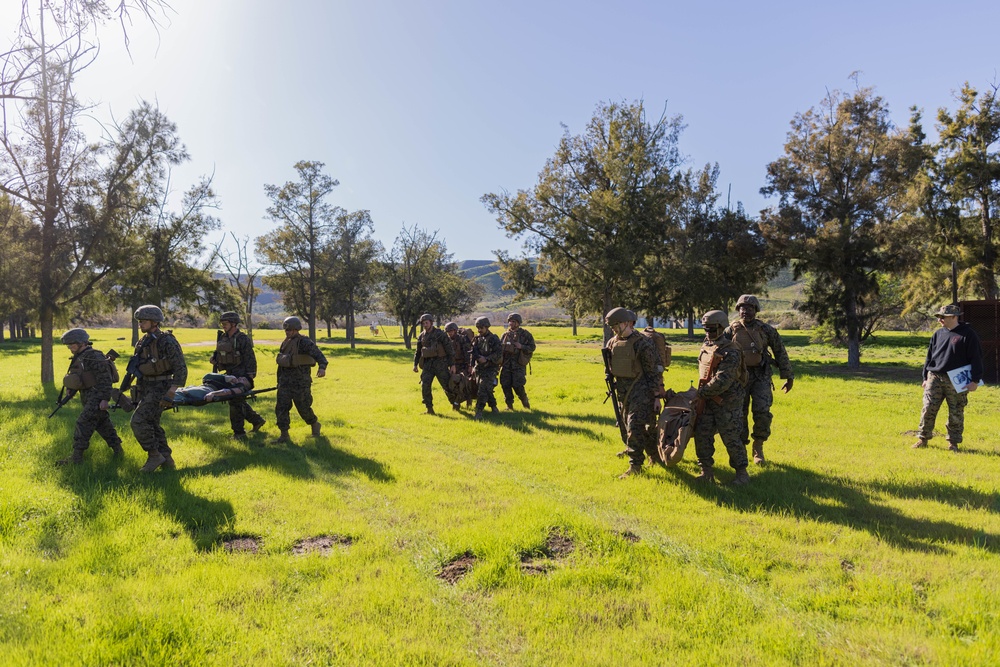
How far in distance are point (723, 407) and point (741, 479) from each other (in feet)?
3.06

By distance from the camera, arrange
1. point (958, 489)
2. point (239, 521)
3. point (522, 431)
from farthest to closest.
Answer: point (522, 431) < point (958, 489) < point (239, 521)

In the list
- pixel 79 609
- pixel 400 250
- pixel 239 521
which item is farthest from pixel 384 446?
pixel 400 250

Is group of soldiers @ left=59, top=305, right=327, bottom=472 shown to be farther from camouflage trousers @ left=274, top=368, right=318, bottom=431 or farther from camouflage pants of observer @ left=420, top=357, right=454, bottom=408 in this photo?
camouflage pants of observer @ left=420, top=357, right=454, bottom=408

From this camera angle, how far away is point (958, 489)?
657cm

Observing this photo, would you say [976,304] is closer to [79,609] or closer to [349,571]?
[349,571]

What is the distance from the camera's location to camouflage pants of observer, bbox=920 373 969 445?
8711mm

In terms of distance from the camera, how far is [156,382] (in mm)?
7863

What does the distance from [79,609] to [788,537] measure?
5915 millimetres

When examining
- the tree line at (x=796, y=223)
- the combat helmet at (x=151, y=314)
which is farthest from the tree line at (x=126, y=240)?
the tree line at (x=796, y=223)

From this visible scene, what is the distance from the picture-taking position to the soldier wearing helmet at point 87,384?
7750 mm

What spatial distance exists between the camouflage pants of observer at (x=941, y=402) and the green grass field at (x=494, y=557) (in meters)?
0.32

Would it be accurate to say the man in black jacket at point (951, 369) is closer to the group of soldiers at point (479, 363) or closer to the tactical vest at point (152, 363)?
the group of soldiers at point (479, 363)

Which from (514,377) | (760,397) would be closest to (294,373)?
(514,377)

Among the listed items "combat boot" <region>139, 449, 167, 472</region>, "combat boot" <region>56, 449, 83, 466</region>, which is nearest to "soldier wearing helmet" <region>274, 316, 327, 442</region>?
"combat boot" <region>139, 449, 167, 472</region>
